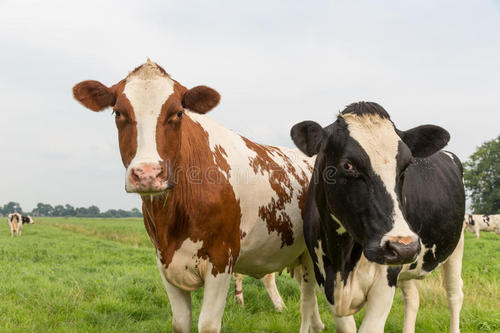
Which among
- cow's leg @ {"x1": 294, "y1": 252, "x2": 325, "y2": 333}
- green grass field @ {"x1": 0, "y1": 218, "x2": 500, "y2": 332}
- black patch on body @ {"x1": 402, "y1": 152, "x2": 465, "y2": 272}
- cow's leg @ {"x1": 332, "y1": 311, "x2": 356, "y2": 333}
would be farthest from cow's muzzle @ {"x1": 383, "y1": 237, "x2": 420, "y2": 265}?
green grass field @ {"x1": 0, "y1": 218, "x2": 500, "y2": 332}

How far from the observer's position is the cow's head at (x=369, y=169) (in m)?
2.83

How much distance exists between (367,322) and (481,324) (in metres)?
3.11

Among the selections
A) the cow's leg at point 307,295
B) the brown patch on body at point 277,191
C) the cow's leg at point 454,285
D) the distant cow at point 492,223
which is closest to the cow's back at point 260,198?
the brown patch on body at point 277,191

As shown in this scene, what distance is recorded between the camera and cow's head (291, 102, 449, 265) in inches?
111

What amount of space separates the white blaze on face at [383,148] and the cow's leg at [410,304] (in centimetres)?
295

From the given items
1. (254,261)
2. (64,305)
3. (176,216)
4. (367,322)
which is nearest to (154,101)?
(176,216)

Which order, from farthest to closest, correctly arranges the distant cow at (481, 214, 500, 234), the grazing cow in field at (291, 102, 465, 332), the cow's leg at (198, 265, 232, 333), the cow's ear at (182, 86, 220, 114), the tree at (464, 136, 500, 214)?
the tree at (464, 136, 500, 214) < the distant cow at (481, 214, 500, 234) < the cow's ear at (182, 86, 220, 114) < the cow's leg at (198, 265, 232, 333) < the grazing cow in field at (291, 102, 465, 332)

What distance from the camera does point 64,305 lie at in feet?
21.6

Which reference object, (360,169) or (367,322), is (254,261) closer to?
(367,322)

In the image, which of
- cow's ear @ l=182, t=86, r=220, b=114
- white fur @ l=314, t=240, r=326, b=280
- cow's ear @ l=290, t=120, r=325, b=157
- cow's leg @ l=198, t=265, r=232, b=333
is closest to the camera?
cow's ear @ l=290, t=120, r=325, b=157

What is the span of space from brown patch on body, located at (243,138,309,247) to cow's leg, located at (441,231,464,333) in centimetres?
221

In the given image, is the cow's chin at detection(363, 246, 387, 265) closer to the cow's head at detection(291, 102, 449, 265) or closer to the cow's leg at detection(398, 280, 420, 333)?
the cow's head at detection(291, 102, 449, 265)
